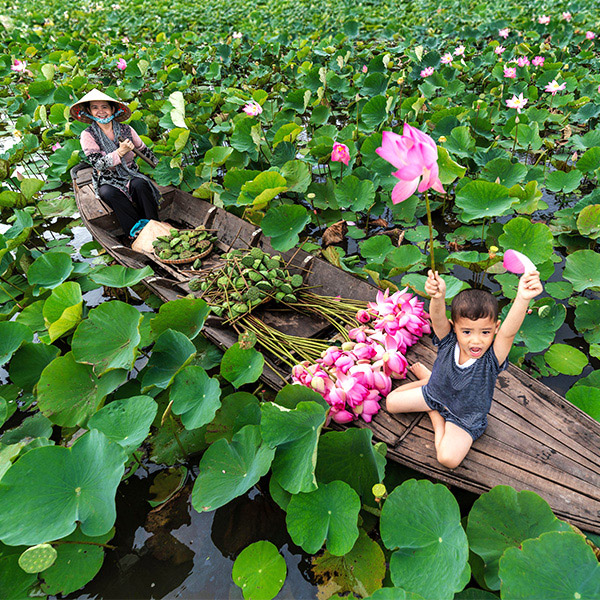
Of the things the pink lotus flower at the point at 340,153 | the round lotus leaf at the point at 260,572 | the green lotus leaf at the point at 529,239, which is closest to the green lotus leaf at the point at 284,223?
the pink lotus flower at the point at 340,153

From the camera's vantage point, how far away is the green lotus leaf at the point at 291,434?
5.24 ft

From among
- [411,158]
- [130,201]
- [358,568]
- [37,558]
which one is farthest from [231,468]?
[130,201]

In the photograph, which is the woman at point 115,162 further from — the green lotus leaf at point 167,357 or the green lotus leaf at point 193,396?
the green lotus leaf at point 193,396

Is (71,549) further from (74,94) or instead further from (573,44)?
(573,44)

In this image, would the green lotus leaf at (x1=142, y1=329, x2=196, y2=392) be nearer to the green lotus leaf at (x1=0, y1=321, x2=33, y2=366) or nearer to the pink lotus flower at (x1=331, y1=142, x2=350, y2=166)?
the green lotus leaf at (x1=0, y1=321, x2=33, y2=366)

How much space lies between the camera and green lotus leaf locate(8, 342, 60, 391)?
2285mm

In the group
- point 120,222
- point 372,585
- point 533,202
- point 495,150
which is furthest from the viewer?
point 120,222

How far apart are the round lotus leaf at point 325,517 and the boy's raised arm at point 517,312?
0.75 metres

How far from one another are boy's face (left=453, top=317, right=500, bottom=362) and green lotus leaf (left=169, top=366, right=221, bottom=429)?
103 cm

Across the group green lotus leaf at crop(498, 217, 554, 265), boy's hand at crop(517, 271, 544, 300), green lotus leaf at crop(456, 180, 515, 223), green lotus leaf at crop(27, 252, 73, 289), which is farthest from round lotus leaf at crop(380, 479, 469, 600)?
green lotus leaf at crop(27, 252, 73, 289)

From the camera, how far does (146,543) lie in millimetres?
1906

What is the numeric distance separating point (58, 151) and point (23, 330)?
297 centimetres

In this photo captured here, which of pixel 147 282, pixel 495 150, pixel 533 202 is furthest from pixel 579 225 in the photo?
pixel 147 282

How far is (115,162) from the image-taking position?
3.42 metres
